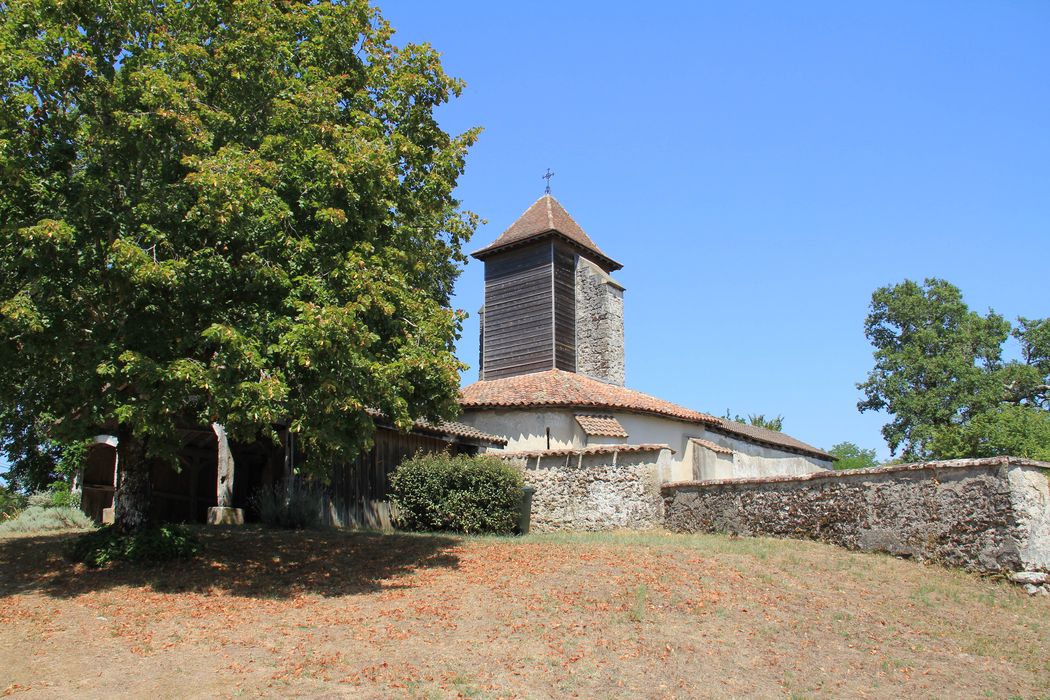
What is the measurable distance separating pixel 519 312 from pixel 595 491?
13218mm

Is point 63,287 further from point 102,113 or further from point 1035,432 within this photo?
point 1035,432

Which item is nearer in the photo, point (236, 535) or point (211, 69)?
point (211, 69)

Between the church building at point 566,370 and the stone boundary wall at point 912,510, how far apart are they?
639 cm

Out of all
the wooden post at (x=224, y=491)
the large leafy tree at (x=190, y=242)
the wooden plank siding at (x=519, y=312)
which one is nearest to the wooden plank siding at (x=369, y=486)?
the wooden post at (x=224, y=491)

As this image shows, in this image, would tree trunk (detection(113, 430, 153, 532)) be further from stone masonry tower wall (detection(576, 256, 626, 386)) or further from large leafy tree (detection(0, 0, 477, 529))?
stone masonry tower wall (detection(576, 256, 626, 386))

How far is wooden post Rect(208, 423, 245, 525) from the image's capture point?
55.3 ft

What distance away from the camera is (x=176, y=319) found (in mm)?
10914

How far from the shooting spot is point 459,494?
57.0ft

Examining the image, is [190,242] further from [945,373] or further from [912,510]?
[945,373]

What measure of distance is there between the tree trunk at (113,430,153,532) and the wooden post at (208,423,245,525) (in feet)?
14.5

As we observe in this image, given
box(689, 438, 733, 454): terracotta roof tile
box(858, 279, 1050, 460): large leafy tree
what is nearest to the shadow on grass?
box(689, 438, 733, 454): terracotta roof tile

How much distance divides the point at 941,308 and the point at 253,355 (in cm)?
3982

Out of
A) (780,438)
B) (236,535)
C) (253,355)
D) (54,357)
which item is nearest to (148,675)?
(253,355)

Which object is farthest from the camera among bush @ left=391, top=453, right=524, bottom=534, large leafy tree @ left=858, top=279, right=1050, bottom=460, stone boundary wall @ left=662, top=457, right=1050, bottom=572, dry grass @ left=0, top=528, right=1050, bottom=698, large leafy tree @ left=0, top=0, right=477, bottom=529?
large leafy tree @ left=858, top=279, right=1050, bottom=460
